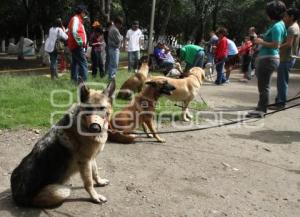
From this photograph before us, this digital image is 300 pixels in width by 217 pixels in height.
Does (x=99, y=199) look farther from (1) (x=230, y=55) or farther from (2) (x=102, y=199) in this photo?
(1) (x=230, y=55)

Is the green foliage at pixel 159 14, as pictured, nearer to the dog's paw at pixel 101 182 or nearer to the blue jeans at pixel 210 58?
the blue jeans at pixel 210 58

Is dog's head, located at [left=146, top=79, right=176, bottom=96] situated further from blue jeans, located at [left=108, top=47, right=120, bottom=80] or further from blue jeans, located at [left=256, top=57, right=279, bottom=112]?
blue jeans, located at [left=108, top=47, right=120, bottom=80]

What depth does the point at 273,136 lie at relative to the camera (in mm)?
7918

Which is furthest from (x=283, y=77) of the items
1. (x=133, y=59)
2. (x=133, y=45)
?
(x=133, y=59)

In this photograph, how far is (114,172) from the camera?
18.4 ft

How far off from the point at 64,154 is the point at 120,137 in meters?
2.47

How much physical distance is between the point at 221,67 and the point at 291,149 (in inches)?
318

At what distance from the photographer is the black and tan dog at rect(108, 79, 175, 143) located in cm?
679

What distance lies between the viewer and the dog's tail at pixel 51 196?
4180 mm

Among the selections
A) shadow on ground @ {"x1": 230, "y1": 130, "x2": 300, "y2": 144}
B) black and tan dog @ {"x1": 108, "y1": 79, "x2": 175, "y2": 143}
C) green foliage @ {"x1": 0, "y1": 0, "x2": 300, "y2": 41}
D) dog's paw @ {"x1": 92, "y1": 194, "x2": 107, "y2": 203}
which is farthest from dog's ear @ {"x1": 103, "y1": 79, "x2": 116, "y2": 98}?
green foliage @ {"x1": 0, "y1": 0, "x2": 300, "y2": 41}

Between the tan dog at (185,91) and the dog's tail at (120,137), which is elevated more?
the tan dog at (185,91)

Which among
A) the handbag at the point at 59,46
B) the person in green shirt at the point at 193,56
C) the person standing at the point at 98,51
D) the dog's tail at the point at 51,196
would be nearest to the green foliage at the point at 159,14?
the person standing at the point at 98,51

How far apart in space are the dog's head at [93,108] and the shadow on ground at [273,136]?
4.10 m

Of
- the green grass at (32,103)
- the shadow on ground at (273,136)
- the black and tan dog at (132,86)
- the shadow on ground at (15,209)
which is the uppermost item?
the black and tan dog at (132,86)
